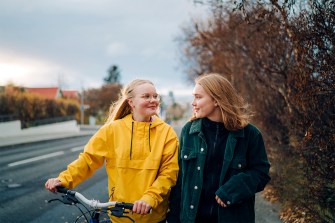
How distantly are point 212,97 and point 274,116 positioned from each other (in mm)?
6870

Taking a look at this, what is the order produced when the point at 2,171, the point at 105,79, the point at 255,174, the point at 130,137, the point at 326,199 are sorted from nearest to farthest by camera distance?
the point at 255,174 → the point at 130,137 → the point at 326,199 → the point at 2,171 → the point at 105,79

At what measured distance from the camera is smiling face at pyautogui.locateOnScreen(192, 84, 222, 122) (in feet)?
9.74

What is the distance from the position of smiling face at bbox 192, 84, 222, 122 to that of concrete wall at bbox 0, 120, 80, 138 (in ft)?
86.8

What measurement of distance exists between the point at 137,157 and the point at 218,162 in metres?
0.64

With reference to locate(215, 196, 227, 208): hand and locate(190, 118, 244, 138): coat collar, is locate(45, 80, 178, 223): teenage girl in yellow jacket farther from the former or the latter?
locate(215, 196, 227, 208): hand

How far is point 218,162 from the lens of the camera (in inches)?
114

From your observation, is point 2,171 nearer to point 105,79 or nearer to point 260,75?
point 260,75

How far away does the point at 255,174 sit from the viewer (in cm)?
280

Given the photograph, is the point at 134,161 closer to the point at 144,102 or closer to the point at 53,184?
the point at 144,102

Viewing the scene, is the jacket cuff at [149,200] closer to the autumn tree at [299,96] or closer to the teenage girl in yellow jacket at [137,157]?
the teenage girl in yellow jacket at [137,157]

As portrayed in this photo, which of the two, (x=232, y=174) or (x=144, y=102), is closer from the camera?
(x=232, y=174)

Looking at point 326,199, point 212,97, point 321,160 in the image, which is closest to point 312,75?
point 321,160

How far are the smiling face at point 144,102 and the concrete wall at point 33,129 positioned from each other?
85.6ft

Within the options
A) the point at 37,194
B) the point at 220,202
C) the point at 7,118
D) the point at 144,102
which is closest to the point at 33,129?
the point at 7,118
